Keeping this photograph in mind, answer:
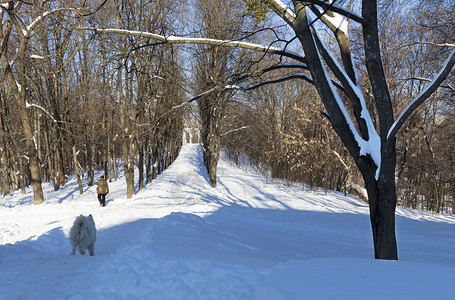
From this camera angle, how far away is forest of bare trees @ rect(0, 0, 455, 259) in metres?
4.21

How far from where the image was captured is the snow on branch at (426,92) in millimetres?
3688

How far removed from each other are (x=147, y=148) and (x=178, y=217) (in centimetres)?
1388

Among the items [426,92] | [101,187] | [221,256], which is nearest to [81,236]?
[221,256]

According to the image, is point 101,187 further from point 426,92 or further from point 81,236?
point 426,92

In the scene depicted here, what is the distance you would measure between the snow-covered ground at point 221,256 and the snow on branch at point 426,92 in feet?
5.79

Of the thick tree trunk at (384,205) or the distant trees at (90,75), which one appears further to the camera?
the distant trees at (90,75)

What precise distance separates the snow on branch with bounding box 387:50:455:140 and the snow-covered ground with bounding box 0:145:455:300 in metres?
1.76

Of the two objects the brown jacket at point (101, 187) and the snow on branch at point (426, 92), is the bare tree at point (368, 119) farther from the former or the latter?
the brown jacket at point (101, 187)

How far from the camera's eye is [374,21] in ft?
13.4

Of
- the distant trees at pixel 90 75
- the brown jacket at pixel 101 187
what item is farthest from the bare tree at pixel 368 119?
the brown jacket at pixel 101 187

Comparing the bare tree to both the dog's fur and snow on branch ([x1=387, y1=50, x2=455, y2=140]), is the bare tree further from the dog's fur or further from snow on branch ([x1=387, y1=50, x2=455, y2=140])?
the dog's fur

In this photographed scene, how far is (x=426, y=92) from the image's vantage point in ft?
12.4

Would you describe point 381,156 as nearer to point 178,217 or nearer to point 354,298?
point 354,298

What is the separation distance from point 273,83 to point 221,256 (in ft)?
13.5
